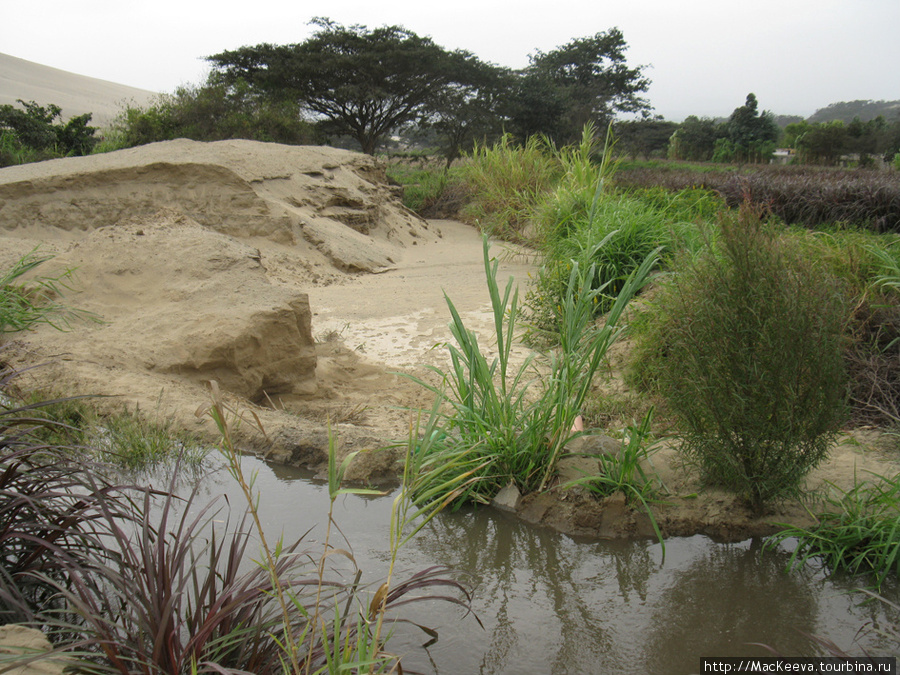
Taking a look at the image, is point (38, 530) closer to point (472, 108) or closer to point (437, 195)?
point (437, 195)

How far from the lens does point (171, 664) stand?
1.50m

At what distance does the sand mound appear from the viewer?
151 inches

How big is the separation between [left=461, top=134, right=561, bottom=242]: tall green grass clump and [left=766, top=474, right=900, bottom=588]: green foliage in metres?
7.46

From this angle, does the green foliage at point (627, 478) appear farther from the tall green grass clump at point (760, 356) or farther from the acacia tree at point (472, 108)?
the acacia tree at point (472, 108)

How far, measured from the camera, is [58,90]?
61438 millimetres

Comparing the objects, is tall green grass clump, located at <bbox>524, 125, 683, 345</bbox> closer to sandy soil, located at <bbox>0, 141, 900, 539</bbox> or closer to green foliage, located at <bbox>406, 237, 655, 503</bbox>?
sandy soil, located at <bbox>0, 141, 900, 539</bbox>

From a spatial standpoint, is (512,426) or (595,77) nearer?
(512,426)

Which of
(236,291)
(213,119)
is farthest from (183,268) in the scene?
(213,119)

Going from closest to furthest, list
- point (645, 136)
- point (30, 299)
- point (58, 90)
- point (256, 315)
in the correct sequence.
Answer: point (256, 315), point (30, 299), point (645, 136), point (58, 90)

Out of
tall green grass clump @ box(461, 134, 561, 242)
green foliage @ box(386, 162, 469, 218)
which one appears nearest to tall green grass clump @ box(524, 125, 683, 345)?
tall green grass clump @ box(461, 134, 561, 242)

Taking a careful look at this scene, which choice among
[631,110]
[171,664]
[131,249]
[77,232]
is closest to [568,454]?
[171,664]

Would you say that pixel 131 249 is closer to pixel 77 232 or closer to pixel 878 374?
pixel 77 232

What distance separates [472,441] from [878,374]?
2470 millimetres

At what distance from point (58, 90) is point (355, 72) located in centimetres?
5658
